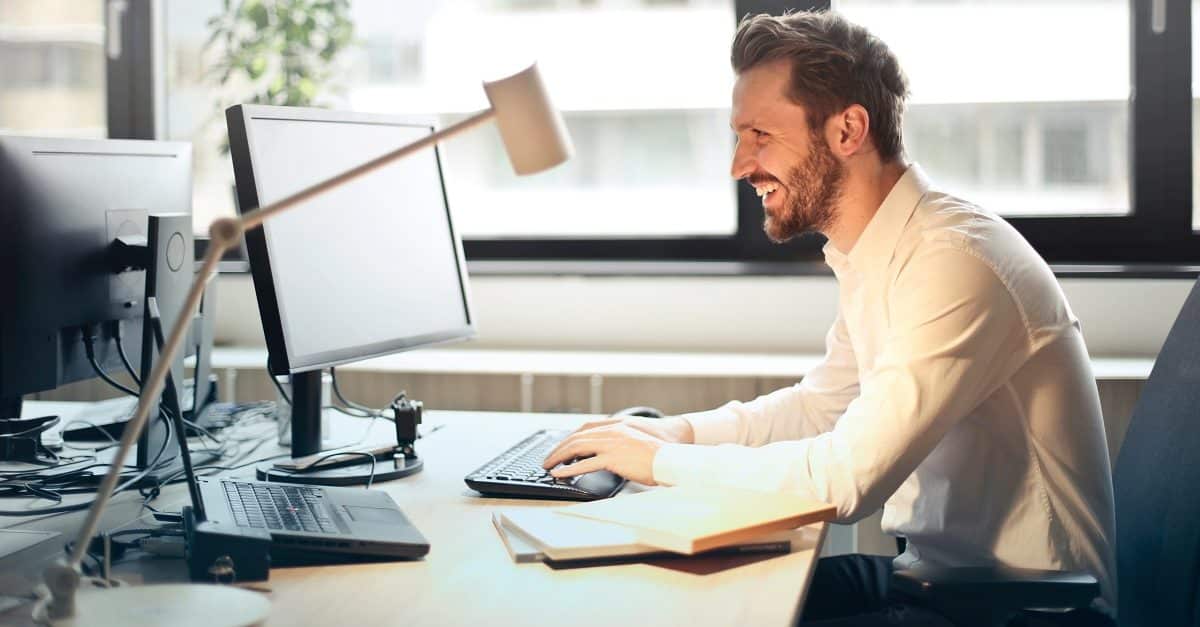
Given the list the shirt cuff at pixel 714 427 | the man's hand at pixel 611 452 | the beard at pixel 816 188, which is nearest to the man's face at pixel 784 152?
the beard at pixel 816 188

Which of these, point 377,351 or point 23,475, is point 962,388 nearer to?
point 377,351

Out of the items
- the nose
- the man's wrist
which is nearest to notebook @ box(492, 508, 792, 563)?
the man's wrist

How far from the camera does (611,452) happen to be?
5.08 feet

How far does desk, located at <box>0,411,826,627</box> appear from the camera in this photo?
3.62 ft

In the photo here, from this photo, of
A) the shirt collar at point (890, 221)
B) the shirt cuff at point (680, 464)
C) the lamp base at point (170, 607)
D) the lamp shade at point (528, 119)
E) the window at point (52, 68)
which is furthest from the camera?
the window at point (52, 68)

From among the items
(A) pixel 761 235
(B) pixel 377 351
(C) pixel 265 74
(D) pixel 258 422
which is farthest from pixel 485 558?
(C) pixel 265 74

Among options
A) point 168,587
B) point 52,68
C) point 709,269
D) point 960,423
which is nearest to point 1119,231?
point 709,269

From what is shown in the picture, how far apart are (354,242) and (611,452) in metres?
0.48

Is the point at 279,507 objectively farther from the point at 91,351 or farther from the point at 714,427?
Answer: the point at 714,427

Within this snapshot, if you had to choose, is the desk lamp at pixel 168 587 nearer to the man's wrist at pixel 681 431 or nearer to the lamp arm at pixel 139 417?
the lamp arm at pixel 139 417

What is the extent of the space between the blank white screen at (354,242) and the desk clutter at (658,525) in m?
0.41

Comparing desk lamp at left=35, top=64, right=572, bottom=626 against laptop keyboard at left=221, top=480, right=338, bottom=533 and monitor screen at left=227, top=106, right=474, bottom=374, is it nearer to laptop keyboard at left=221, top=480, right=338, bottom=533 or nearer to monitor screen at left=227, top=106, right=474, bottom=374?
Result: laptop keyboard at left=221, top=480, right=338, bottom=533

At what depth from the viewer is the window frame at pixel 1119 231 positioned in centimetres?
292

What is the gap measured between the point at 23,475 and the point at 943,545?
1280mm
